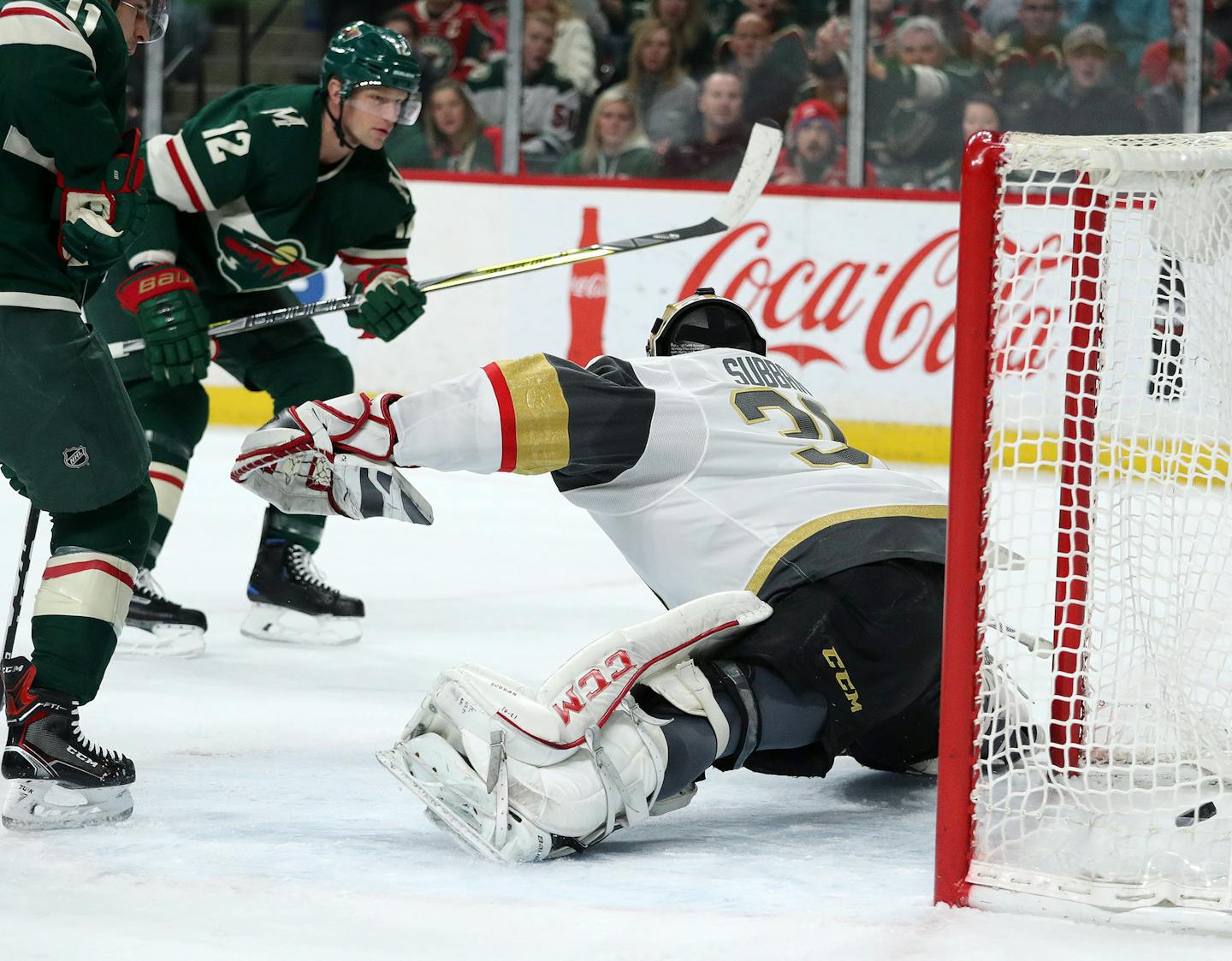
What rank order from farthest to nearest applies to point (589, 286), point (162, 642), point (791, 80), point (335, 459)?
1. point (791, 80)
2. point (589, 286)
3. point (162, 642)
4. point (335, 459)

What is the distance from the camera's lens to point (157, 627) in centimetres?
310

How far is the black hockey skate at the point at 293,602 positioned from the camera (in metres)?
3.29

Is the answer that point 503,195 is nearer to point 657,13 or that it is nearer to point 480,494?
point 657,13

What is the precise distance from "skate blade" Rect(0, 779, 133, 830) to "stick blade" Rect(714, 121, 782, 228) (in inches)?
84.8

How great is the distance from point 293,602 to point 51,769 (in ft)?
4.56

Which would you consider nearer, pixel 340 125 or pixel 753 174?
pixel 340 125

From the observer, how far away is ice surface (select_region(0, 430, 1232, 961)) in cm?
160

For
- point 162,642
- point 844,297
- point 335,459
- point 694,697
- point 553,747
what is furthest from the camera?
point 844,297

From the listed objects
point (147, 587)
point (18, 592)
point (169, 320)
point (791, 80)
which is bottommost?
point (147, 587)

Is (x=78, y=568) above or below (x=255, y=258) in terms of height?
below

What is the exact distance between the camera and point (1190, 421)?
2.03m

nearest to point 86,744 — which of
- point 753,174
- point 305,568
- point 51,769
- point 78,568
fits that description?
point 51,769

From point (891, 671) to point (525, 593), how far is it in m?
1.79

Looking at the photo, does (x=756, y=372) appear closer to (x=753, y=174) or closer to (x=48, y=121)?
(x=48, y=121)
